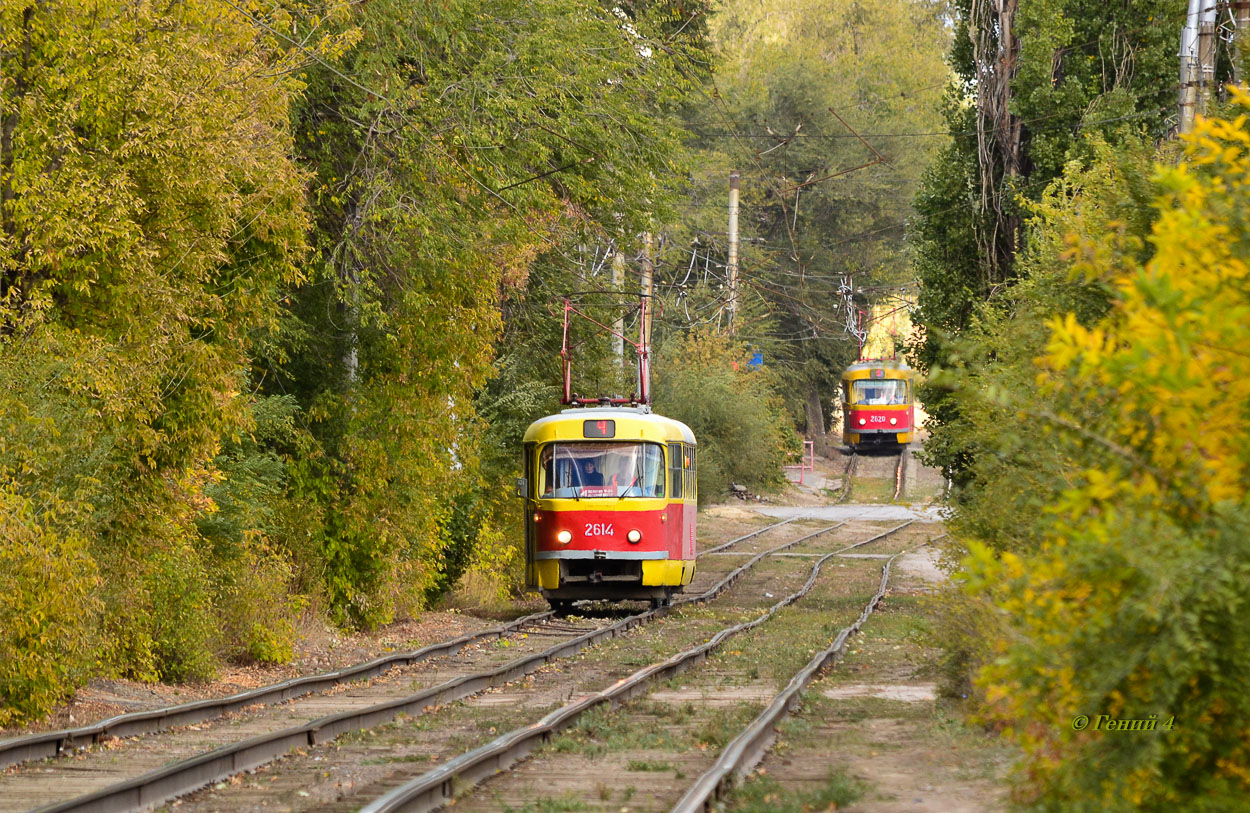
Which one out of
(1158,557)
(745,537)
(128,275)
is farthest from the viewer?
(745,537)

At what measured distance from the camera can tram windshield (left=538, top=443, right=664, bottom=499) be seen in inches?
844

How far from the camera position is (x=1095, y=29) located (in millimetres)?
23125

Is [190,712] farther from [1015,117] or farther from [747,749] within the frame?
[1015,117]

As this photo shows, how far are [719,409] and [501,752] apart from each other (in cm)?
3902

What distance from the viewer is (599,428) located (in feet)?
70.4

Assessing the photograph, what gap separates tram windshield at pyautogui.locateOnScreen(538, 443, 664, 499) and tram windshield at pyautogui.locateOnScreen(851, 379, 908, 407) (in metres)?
34.3

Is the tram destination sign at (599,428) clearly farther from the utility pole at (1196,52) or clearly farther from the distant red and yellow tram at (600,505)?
the utility pole at (1196,52)

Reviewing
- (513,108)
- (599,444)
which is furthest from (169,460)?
(599,444)

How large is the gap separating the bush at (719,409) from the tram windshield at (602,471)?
23846 millimetres

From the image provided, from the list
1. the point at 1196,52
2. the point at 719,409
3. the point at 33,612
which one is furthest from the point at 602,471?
the point at 719,409

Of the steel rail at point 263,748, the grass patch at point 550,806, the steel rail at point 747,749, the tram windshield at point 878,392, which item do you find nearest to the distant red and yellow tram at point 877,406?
the tram windshield at point 878,392

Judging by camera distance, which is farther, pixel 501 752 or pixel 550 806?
pixel 501 752

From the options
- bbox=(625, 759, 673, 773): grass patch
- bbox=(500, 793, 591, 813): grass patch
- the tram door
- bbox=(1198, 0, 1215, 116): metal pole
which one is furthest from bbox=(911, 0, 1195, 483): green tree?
bbox=(500, 793, 591, 813): grass patch

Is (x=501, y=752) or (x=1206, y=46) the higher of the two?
(x=1206, y=46)
